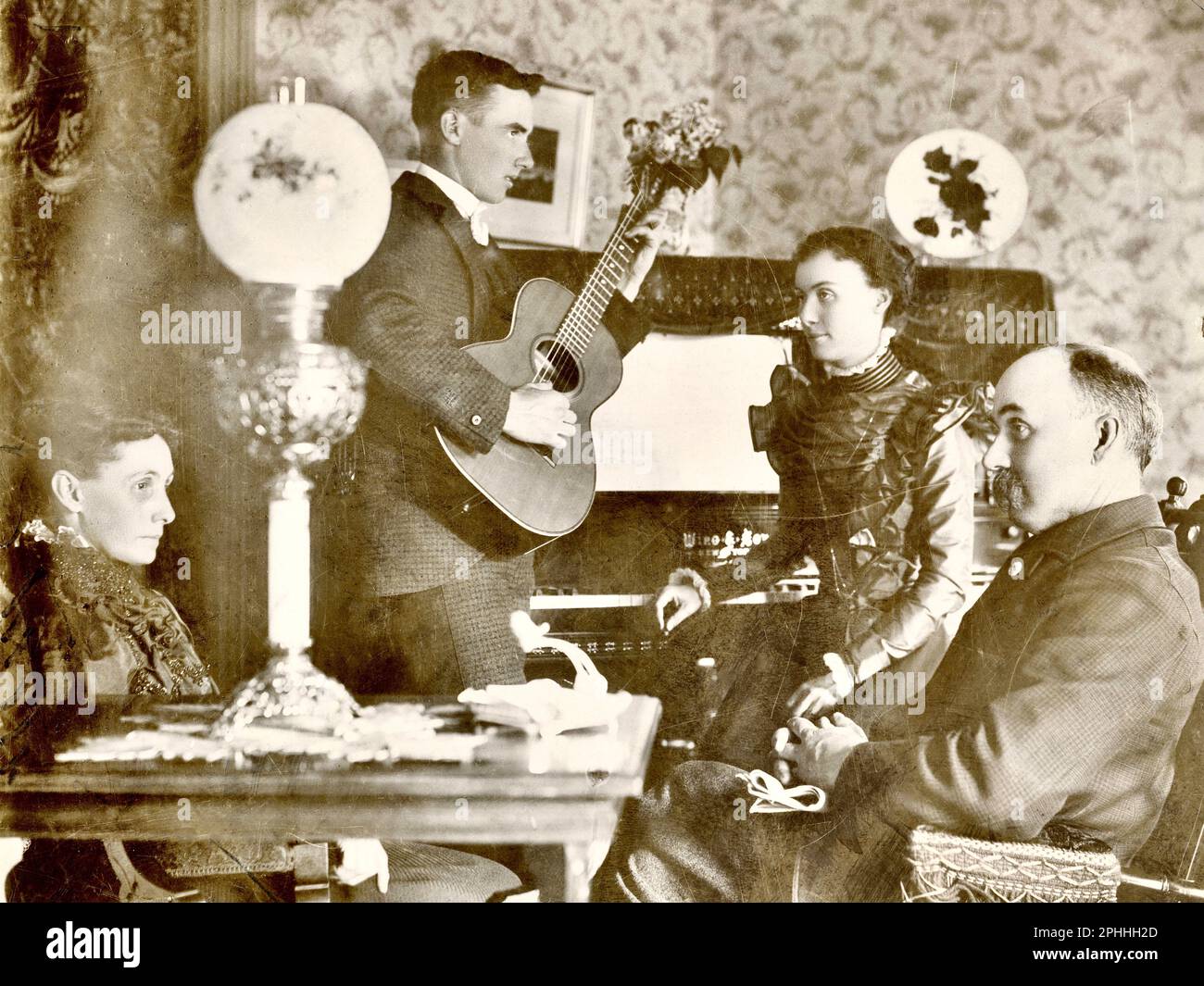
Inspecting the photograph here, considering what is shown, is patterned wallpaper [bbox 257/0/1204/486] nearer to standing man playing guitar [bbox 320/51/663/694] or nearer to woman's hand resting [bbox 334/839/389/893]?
standing man playing guitar [bbox 320/51/663/694]

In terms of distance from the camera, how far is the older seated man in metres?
2.17

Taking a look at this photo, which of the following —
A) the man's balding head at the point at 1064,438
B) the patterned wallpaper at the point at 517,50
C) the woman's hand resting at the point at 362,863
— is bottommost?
the woman's hand resting at the point at 362,863

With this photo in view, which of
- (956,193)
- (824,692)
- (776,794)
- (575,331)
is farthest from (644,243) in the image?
(776,794)

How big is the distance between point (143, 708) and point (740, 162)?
1762 mm

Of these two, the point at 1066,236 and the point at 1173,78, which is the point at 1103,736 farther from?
the point at 1173,78

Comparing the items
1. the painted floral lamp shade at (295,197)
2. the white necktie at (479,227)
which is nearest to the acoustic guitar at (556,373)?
the white necktie at (479,227)

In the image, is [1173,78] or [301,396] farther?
[1173,78]

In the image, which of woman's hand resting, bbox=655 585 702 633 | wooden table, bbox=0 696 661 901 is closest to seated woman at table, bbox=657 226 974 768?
woman's hand resting, bbox=655 585 702 633

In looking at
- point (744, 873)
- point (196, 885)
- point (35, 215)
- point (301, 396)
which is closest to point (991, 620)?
point (744, 873)

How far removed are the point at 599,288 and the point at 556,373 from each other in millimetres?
207

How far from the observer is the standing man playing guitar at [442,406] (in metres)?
2.16

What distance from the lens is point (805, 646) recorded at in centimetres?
223

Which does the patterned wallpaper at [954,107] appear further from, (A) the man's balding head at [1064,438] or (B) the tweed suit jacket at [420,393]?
(B) the tweed suit jacket at [420,393]

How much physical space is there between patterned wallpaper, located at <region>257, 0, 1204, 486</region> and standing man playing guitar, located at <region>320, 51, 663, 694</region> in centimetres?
17
